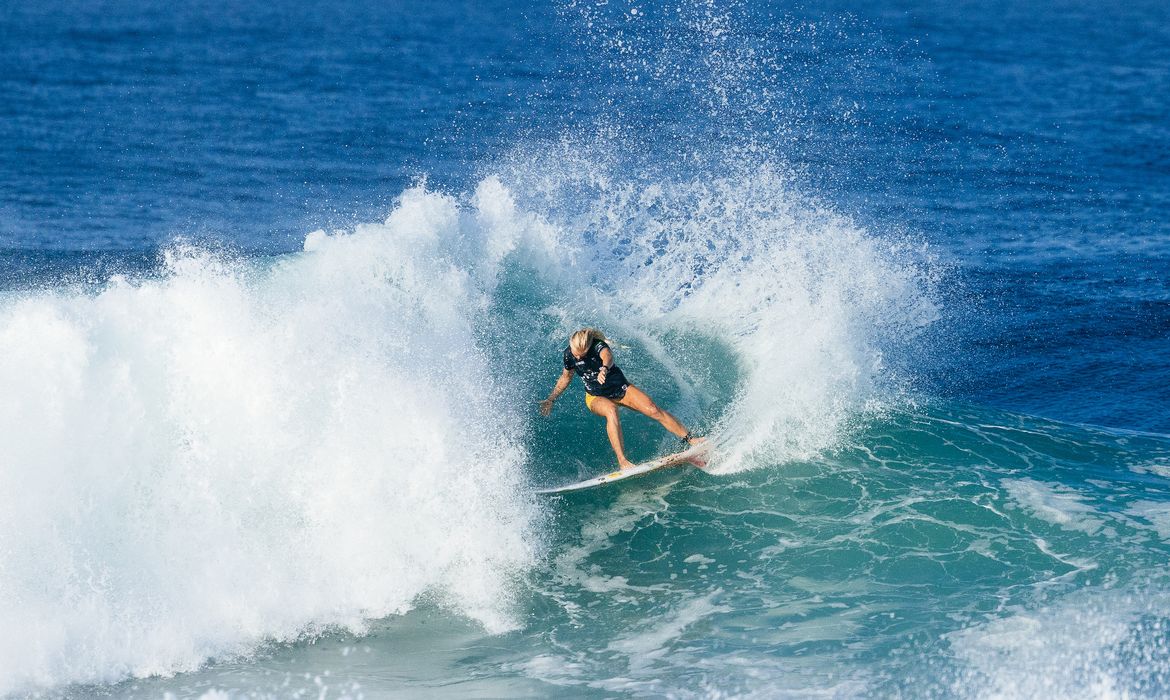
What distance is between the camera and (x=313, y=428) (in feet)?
38.4

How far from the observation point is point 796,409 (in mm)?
13984

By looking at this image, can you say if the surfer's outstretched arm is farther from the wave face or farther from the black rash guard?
the wave face

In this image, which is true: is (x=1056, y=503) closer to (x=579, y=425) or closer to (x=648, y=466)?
(x=648, y=466)

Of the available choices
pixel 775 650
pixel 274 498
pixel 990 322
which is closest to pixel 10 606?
pixel 274 498

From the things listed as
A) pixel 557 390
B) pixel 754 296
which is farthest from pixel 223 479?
pixel 754 296

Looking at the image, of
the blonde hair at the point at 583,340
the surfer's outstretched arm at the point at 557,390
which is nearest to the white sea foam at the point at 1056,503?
the blonde hair at the point at 583,340

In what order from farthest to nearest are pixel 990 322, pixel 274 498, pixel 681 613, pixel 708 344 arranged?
pixel 990 322
pixel 708 344
pixel 274 498
pixel 681 613

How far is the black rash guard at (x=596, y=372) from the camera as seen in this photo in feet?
41.5

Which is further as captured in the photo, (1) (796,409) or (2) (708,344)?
(2) (708,344)

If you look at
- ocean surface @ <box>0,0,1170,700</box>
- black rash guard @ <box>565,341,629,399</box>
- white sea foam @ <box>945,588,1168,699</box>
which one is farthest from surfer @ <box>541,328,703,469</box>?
white sea foam @ <box>945,588,1168,699</box>

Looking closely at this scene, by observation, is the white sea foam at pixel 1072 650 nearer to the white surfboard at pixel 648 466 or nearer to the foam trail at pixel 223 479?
the white surfboard at pixel 648 466

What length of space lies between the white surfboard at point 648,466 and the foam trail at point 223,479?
2.07 feet

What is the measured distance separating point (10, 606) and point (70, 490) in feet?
4.15

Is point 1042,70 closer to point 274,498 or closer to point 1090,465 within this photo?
point 1090,465
